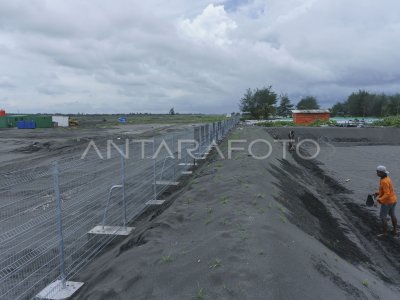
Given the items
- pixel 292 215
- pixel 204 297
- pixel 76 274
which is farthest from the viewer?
pixel 292 215

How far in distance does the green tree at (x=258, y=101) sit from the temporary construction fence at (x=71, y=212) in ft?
230

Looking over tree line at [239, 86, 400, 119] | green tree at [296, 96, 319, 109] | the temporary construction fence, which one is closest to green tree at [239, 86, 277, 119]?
tree line at [239, 86, 400, 119]

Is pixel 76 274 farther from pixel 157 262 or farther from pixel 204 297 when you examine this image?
pixel 204 297

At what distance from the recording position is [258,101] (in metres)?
87.3

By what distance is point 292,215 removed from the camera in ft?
28.7

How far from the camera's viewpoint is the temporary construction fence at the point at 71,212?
5.25m

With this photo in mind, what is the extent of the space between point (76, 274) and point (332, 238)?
604cm

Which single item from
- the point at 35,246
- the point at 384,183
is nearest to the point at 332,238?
the point at 384,183

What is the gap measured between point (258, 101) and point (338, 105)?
50893 mm

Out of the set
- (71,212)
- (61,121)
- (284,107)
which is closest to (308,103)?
(284,107)

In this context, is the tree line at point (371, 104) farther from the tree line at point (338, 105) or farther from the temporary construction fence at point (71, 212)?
the temporary construction fence at point (71, 212)

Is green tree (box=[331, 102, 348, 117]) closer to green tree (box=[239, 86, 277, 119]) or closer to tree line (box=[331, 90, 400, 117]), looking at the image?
tree line (box=[331, 90, 400, 117])

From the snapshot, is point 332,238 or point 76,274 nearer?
point 76,274

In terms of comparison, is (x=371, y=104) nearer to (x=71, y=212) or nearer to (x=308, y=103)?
(x=308, y=103)
